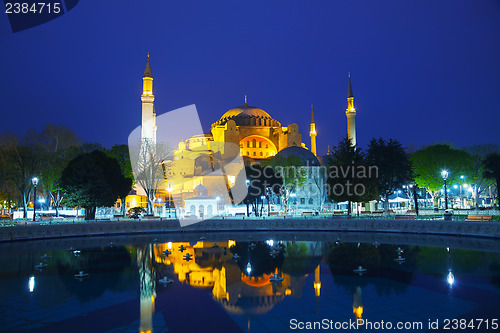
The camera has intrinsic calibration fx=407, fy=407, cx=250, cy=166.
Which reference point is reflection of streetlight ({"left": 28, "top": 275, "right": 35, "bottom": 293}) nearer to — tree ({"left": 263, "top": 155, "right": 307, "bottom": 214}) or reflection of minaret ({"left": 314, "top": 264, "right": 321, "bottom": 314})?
reflection of minaret ({"left": 314, "top": 264, "right": 321, "bottom": 314})

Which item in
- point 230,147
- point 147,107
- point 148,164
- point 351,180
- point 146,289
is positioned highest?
point 147,107

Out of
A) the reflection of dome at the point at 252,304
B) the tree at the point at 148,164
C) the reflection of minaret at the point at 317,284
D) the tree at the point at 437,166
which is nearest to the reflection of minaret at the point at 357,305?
the reflection of minaret at the point at 317,284

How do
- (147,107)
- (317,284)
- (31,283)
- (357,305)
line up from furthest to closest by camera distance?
1. (147,107)
2. (31,283)
3. (317,284)
4. (357,305)

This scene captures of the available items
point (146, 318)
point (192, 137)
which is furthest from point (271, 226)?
point (192, 137)

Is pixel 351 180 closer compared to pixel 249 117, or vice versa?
pixel 351 180

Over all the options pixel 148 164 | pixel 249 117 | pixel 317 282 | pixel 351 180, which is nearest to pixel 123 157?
pixel 148 164

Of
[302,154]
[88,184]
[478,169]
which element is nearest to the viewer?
[88,184]

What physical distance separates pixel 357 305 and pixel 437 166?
38901mm

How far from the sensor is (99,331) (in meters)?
8.31

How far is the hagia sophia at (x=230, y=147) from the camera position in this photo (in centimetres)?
6153

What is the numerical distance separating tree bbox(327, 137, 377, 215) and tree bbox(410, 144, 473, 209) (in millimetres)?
10500

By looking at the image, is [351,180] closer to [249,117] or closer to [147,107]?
[147,107]

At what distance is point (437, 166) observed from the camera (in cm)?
4441

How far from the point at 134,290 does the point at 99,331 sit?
12.1 feet
